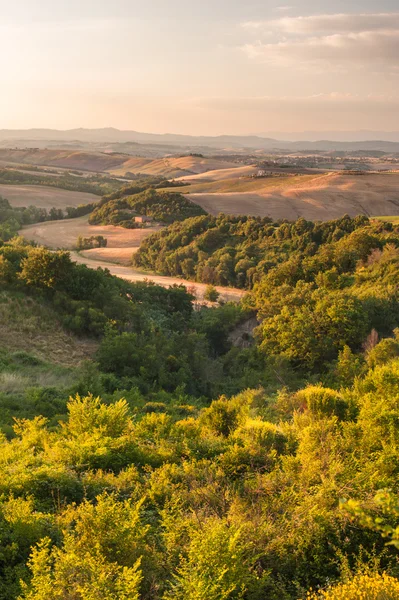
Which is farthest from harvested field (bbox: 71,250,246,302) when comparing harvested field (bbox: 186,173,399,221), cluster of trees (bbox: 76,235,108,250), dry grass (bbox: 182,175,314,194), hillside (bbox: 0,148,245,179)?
hillside (bbox: 0,148,245,179)

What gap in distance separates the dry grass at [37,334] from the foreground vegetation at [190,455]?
126 millimetres

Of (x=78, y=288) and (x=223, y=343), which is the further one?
(x=223, y=343)

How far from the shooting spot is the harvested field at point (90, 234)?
167ft

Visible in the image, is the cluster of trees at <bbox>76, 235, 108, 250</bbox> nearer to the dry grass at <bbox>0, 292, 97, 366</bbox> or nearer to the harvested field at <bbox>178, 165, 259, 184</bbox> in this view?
the dry grass at <bbox>0, 292, 97, 366</bbox>

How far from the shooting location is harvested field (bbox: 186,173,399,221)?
61.4 metres

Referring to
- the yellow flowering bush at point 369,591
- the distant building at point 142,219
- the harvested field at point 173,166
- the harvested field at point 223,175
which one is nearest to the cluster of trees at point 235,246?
the distant building at point 142,219

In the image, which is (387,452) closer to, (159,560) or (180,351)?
(159,560)

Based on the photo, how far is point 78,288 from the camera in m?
22.4

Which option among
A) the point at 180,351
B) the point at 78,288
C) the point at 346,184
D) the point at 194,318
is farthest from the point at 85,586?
the point at 346,184

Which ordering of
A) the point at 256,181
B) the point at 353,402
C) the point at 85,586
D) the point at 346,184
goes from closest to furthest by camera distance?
the point at 85,586, the point at 353,402, the point at 346,184, the point at 256,181

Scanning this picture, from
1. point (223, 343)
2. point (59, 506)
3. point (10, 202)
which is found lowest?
point (223, 343)

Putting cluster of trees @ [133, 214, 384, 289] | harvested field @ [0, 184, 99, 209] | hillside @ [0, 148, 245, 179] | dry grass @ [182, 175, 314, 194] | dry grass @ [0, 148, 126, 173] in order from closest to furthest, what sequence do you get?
cluster of trees @ [133, 214, 384, 289] → harvested field @ [0, 184, 99, 209] → dry grass @ [182, 175, 314, 194] → hillside @ [0, 148, 245, 179] → dry grass @ [0, 148, 126, 173]

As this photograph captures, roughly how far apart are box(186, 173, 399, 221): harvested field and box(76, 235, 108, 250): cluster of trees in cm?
1423

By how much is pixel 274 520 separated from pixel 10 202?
251 ft
